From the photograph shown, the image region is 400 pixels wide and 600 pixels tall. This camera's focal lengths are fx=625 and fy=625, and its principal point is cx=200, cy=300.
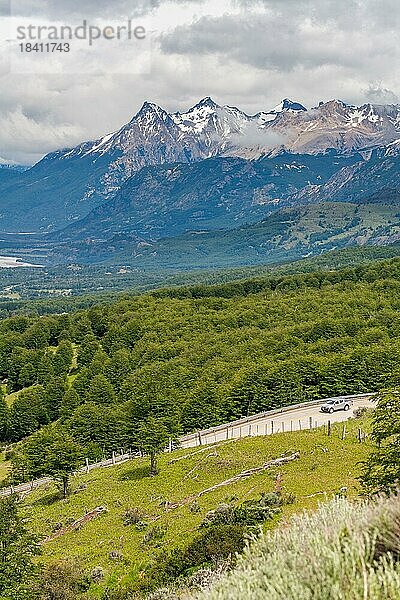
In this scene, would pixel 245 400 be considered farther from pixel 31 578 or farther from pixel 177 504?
pixel 31 578

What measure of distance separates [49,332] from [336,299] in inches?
2569

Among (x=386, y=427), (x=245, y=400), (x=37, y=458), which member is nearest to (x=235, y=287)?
(x=245, y=400)

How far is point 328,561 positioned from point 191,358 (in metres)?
88.1

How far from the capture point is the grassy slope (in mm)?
33156

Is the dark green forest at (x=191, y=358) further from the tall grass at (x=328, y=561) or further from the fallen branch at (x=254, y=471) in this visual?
the tall grass at (x=328, y=561)

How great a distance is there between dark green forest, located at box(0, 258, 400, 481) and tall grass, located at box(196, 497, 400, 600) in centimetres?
2228

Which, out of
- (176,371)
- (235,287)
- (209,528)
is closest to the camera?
(209,528)

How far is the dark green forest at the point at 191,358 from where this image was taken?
231ft

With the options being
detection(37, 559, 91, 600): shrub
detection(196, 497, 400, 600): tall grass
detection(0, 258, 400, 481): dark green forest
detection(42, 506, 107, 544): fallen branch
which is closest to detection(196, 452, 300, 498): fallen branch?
detection(42, 506, 107, 544): fallen branch

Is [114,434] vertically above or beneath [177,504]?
beneath

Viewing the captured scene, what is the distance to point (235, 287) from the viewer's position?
592 feet

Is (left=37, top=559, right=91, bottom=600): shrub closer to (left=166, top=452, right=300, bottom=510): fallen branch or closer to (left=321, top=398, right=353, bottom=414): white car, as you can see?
(left=166, top=452, right=300, bottom=510): fallen branch

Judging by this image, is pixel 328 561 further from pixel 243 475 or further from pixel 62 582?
pixel 243 475

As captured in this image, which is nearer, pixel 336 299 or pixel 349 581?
pixel 349 581
